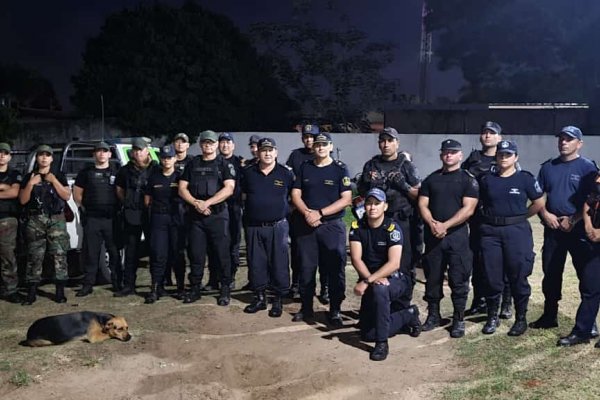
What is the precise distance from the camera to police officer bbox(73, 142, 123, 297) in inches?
277

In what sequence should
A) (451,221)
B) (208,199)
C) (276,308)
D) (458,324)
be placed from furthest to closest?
(208,199) → (276,308) → (458,324) → (451,221)

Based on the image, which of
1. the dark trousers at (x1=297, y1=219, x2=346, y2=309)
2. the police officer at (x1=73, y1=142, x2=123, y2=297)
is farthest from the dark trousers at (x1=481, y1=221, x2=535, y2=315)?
the police officer at (x1=73, y1=142, x2=123, y2=297)

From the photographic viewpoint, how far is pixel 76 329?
5.53 meters

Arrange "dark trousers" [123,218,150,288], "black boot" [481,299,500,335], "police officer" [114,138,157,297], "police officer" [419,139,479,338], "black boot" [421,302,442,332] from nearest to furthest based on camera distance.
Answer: "police officer" [419,139,479,338], "black boot" [481,299,500,335], "black boot" [421,302,442,332], "police officer" [114,138,157,297], "dark trousers" [123,218,150,288]

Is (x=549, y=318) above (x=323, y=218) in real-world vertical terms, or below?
below

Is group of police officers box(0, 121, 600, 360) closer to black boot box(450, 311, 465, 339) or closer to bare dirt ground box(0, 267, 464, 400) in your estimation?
black boot box(450, 311, 465, 339)

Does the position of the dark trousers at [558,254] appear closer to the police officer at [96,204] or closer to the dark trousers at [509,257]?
the dark trousers at [509,257]

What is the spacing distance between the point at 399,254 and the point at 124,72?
21005 mm

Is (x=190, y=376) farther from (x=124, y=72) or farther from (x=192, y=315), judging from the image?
(x=124, y=72)

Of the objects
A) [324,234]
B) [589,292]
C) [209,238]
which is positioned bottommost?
[589,292]

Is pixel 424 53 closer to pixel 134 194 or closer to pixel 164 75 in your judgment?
pixel 164 75

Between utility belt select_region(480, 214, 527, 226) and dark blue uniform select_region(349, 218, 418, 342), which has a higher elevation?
utility belt select_region(480, 214, 527, 226)

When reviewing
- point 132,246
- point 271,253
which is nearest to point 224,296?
point 271,253

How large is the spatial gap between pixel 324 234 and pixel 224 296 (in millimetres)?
1425
